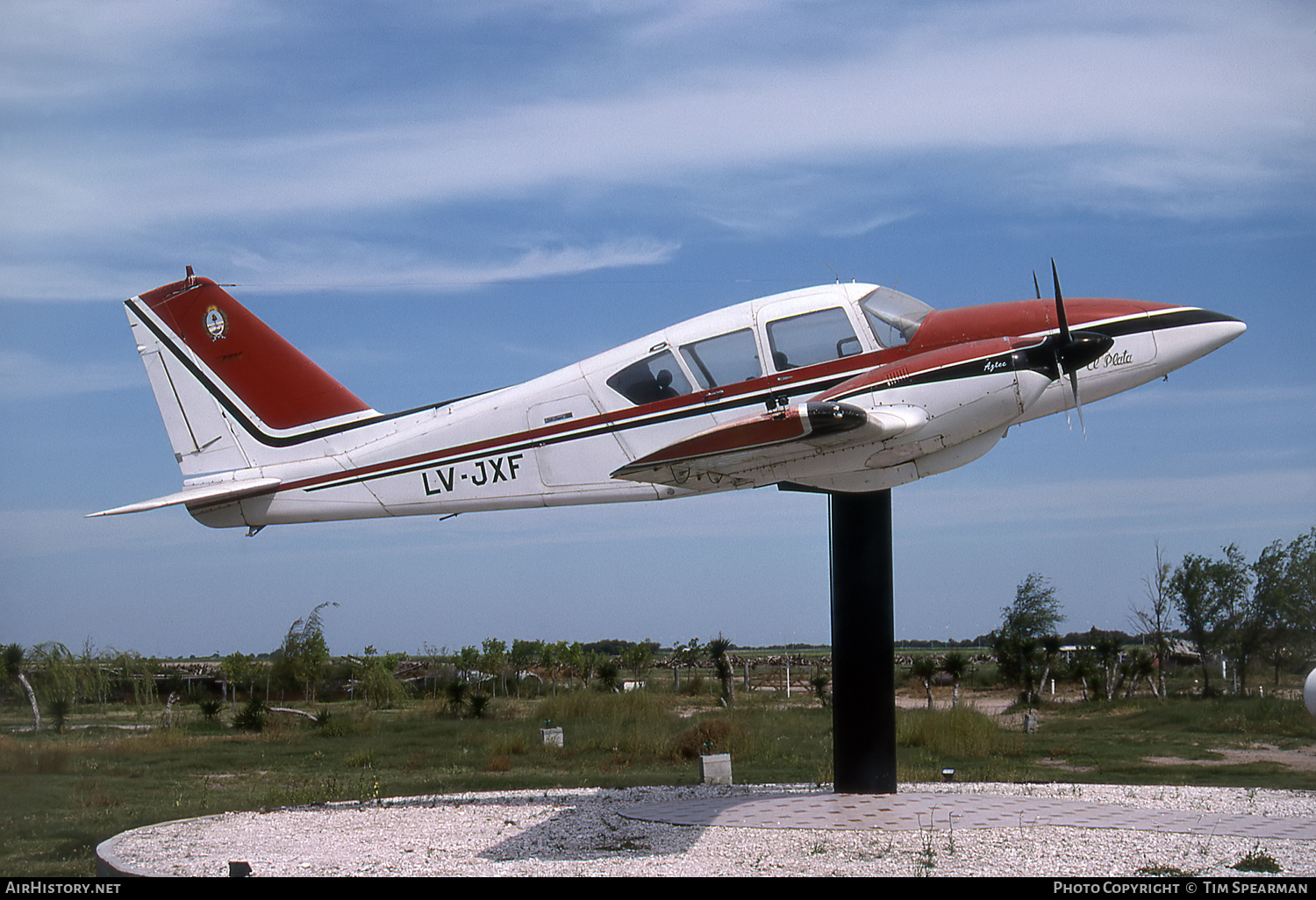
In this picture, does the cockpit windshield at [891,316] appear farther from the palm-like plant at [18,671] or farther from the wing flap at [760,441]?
the palm-like plant at [18,671]

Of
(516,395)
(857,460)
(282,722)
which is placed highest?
(516,395)

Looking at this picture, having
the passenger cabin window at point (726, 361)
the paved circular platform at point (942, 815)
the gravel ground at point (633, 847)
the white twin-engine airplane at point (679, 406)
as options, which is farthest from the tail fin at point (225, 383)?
the paved circular platform at point (942, 815)

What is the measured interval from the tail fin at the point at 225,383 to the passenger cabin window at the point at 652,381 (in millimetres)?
3952

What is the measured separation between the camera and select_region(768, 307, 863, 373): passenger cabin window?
1161 centimetres

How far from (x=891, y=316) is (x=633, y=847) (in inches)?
274

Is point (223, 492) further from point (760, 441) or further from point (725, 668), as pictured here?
point (725, 668)

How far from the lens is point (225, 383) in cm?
1393

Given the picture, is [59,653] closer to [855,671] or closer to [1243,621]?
[855,671]

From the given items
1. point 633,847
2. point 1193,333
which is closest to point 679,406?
point 633,847

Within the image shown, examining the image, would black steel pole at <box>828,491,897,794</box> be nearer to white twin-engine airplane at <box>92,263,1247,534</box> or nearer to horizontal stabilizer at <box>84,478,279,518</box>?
white twin-engine airplane at <box>92,263,1247,534</box>

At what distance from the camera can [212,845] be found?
11727 mm

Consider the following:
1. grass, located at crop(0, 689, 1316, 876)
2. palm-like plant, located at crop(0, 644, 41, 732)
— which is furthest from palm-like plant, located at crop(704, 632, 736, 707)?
palm-like plant, located at crop(0, 644, 41, 732)
